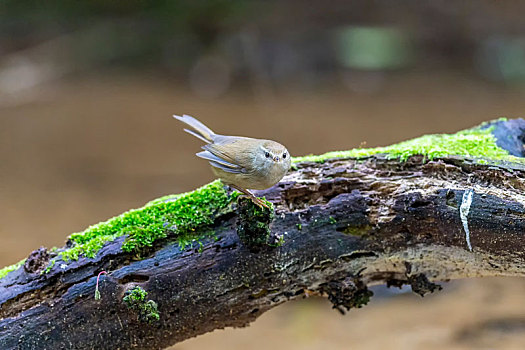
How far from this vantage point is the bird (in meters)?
2.15

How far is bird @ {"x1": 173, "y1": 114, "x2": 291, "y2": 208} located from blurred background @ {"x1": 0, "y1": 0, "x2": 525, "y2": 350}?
3.83 m

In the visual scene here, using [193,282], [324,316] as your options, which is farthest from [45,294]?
[324,316]

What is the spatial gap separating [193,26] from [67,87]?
2.18 meters

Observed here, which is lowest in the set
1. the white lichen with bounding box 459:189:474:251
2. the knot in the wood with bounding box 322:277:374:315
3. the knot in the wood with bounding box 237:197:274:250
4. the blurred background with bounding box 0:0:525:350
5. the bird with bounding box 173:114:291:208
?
the knot in the wood with bounding box 322:277:374:315

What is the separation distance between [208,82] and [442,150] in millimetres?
6277

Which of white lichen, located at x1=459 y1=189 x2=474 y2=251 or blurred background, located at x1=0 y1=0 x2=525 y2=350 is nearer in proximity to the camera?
white lichen, located at x1=459 y1=189 x2=474 y2=251

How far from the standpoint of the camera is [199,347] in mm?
4590

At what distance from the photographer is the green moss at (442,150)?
8.04ft

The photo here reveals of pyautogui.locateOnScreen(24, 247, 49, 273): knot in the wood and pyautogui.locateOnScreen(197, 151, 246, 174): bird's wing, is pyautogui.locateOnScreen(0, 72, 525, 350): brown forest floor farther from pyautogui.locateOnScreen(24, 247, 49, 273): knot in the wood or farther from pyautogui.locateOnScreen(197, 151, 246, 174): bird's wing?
pyautogui.locateOnScreen(197, 151, 246, 174): bird's wing

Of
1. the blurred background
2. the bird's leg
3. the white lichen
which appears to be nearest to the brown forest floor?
the blurred background

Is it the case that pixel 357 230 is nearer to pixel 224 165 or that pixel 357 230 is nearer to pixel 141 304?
pixel 224 165

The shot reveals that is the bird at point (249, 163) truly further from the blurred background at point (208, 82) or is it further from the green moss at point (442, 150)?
the blurred background at point (208, 82)

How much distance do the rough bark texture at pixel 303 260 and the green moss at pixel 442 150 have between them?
0.05 m

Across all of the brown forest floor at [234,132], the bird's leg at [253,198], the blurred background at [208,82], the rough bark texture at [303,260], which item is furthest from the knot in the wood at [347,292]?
the blurred background at [208,82]
